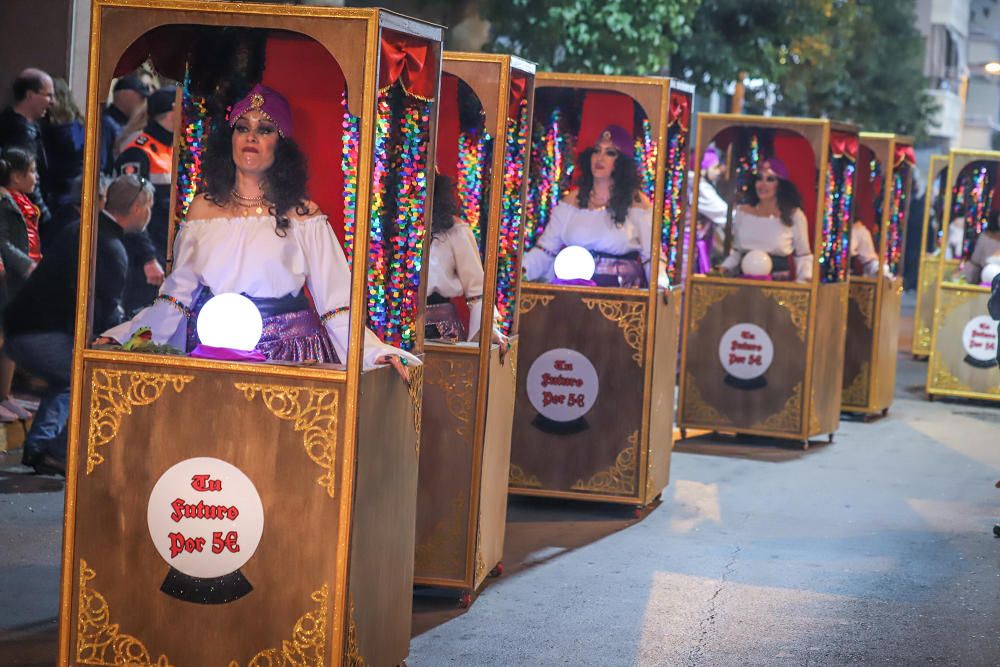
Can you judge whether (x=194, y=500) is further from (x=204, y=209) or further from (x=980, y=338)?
(x=980, y=338)

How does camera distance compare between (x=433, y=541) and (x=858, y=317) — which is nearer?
(x=433, y=541)

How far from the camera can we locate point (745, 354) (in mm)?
10766

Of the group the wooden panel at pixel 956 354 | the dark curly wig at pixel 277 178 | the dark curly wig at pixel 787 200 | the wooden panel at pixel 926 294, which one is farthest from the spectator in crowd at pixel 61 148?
the wooden panel at pixel 926 294

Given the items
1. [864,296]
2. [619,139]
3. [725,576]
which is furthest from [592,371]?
[864,296]

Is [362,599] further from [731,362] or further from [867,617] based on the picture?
[731,362]

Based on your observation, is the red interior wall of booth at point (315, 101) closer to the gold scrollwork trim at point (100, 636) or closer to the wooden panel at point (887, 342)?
the gold scrollwork trim at point (100, 636)

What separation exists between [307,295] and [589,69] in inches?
351

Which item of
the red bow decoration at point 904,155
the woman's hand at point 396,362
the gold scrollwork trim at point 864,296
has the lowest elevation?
the woman's hand at point 396,362

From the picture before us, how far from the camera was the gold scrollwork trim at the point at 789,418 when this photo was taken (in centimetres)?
1073

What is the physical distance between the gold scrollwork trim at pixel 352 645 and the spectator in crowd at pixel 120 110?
5.63m

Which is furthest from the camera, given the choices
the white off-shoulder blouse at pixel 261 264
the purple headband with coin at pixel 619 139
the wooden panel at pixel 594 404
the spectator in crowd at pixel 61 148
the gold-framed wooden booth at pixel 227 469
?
the spectator in crowd at pixel 61 148

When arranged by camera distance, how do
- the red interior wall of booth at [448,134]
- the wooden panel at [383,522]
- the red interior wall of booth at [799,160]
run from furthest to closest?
the red interior wall of booth at [799,160] → the red interior wall of booth at [448,134] → the wooden panel at [383,522]

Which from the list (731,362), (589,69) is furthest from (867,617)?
(589,69)

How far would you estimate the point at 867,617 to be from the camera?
6.41m
